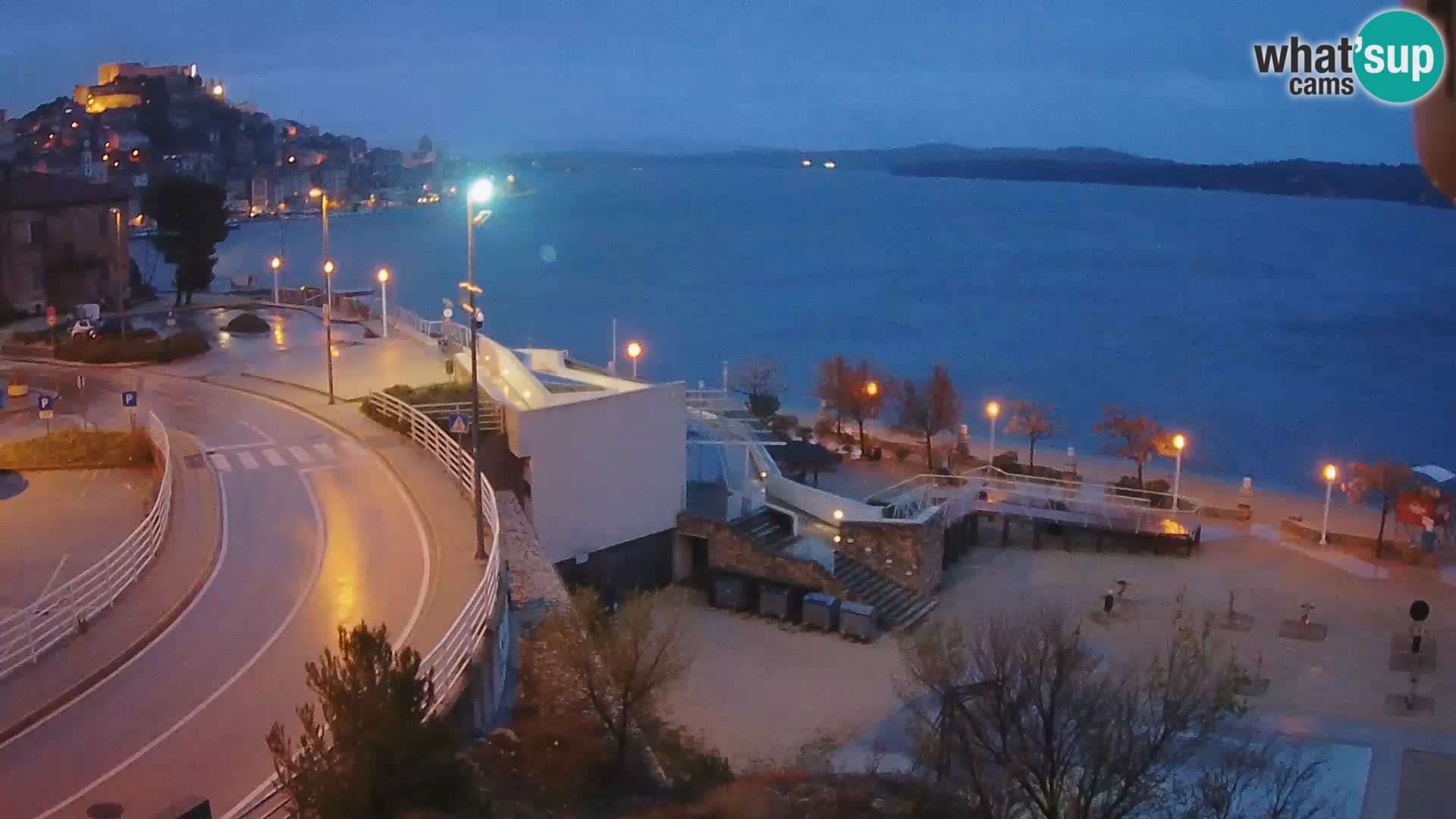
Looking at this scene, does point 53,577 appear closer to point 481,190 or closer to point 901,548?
point 481,190

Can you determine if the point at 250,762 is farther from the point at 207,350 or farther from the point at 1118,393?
the point at 1118,393

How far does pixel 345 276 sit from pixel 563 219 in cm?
7549

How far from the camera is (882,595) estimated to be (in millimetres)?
21031

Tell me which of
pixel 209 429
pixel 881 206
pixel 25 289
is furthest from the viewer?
pixel 881 206

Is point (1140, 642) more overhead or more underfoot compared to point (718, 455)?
more underfoot

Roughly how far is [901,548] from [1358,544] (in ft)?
34.3

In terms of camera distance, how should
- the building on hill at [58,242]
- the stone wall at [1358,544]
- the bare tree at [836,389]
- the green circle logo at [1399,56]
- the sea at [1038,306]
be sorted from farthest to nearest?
the sea at [1038,306]
the bare tree at [836,389]
the building on hill at [58,242]
the stone wall at [1358,544]
the green circle logo at [1399,56]

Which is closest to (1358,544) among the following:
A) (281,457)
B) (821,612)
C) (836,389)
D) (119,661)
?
(821,612)

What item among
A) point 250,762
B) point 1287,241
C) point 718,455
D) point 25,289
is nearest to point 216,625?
point 250,762

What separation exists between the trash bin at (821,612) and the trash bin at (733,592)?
47.0 inches

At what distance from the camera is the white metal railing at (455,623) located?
8.51 meters

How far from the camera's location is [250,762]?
30.5 ft

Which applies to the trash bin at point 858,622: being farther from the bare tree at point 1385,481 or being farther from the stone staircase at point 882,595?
the bare tree at point 1385,481

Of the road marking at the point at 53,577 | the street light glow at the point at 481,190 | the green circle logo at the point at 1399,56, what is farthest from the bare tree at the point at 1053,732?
the road marking at the point at 53,577
